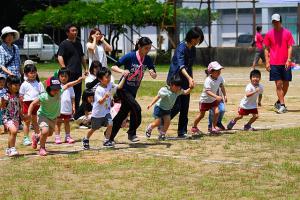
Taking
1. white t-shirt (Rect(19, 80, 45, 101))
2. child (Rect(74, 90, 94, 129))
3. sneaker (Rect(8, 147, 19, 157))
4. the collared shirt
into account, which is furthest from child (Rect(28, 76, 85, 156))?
child (Rect(74, 90, 94, 129))

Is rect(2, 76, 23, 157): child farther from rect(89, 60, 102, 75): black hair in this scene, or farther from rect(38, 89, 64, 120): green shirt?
rect(89, 60, 102, 75): black hair

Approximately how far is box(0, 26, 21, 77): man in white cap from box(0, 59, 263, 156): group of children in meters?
0.62

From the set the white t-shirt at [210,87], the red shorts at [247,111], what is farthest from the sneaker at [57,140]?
the red shorts at [247,111]

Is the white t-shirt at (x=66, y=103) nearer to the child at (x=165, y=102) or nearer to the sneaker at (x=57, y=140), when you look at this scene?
the sneaker at (x=57, y=140)

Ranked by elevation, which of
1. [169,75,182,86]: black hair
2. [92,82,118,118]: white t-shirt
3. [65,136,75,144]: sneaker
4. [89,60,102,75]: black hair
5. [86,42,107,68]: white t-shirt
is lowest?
[65,136,75,144]: sneaker

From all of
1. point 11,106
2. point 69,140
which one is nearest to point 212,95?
point 69,140

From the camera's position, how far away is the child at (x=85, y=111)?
14.4 meters

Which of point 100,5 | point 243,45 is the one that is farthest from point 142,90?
point 100,5

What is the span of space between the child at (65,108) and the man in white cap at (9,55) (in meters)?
1.14

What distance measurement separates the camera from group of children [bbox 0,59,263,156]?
1134 cm

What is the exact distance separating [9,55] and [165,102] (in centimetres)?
312

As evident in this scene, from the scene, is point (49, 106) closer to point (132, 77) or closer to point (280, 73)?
point (132, 77)

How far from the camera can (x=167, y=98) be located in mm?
12266

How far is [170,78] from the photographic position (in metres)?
12.5
